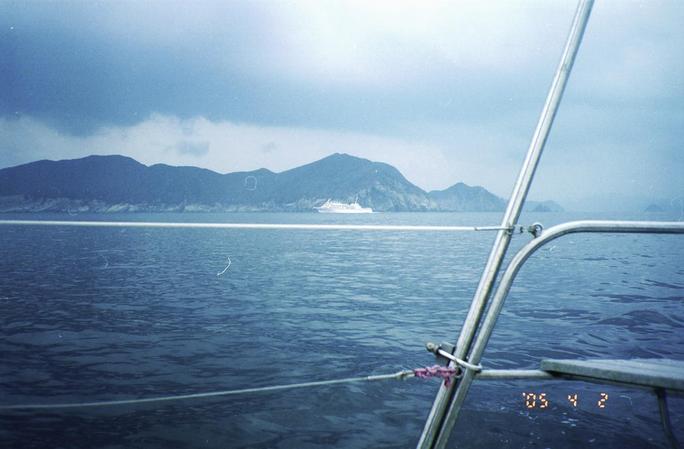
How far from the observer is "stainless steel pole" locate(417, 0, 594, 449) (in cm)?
158

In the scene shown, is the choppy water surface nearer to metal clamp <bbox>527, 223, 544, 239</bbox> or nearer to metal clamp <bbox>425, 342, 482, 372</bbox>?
metal clamp <bbox>425, 342, 482, 372</bbox>

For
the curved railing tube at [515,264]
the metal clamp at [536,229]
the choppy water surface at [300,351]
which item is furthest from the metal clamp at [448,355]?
the choppy water surface at [300,351]

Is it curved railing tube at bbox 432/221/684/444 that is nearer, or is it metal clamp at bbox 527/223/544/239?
curved railing tube at bbox 432/221/684/444

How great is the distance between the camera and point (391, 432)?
6.12m

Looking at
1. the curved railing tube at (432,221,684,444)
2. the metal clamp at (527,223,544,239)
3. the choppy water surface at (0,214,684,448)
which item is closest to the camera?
the curved railing tube at (432,221,684,444)

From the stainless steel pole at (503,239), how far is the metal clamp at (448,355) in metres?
0.03

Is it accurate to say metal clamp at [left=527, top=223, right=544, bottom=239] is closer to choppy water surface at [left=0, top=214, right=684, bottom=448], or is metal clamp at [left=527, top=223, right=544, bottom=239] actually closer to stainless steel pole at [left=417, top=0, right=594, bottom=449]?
stainless steel pole at [left=417, top=0, right=594, bottom=449]

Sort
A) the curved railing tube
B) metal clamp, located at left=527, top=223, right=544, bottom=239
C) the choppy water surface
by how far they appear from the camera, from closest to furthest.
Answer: the curved railing tube
metal clamp, located at left=527, top=223, right=544, bottom=239
the choppy water surface

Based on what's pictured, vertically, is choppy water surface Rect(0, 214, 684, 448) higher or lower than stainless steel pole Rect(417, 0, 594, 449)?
lower

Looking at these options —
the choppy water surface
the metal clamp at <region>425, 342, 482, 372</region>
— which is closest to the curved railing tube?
the metal clamp at <region>425, 342, 482, 372</region>

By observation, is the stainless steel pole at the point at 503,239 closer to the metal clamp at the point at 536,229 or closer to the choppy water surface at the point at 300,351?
the metal clamp at the point at 536,229

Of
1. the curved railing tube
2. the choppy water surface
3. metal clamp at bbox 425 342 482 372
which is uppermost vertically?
the curved railing tube

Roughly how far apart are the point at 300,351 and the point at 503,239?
9.26 m

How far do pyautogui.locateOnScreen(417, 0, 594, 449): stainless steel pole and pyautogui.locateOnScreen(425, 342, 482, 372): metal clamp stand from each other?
31 mm
